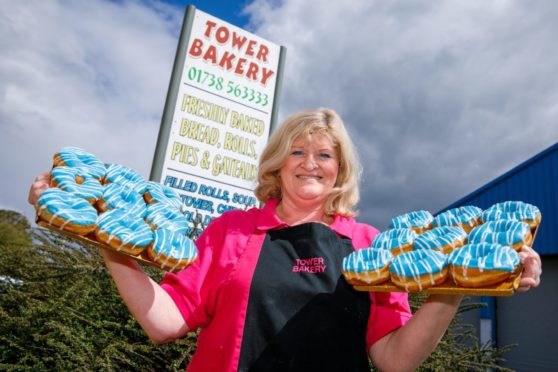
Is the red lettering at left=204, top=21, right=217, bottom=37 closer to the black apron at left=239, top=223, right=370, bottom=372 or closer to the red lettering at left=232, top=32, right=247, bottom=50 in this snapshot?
the red lettering at left=232, top=32, right=247, bottom=50

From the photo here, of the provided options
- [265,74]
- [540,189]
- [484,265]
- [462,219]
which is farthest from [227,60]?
[540,189]

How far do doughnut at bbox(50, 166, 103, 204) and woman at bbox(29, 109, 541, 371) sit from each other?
0.20ft

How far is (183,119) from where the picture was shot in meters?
4.53

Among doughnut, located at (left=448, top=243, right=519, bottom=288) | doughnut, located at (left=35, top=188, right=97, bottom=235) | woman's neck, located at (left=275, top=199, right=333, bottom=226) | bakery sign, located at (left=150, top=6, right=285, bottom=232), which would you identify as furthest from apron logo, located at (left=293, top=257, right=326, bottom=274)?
bakery sign, located at (left=150, top=6, right=285, bottom=232)

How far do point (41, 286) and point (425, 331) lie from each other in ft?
9.67

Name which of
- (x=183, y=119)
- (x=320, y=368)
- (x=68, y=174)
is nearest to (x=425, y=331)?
(x=320, y=368)

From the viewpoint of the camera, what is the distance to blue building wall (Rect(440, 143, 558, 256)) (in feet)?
28.2

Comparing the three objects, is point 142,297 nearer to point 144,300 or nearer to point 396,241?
point 144,300

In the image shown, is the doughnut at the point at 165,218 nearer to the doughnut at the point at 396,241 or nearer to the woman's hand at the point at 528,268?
the doughnut at the point at 396,241

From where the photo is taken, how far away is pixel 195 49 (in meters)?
4.75

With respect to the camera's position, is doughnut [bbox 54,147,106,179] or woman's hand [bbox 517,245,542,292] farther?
doughnut [bbox 54,147,106,179]

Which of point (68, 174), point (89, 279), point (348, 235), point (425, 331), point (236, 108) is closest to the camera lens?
point (425, 331)

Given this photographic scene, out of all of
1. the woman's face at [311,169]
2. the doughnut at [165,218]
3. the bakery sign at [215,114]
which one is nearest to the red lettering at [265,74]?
the bakery sign at [215,114]

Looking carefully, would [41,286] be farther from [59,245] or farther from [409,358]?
[409,358]
